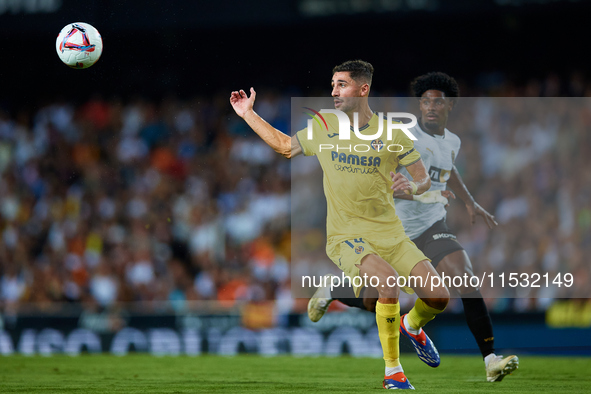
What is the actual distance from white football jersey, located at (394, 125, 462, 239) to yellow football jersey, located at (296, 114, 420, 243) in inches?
24.4

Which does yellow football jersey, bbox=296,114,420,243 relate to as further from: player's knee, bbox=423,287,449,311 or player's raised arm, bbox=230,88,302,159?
player's knee, bbox=423,287,449,311

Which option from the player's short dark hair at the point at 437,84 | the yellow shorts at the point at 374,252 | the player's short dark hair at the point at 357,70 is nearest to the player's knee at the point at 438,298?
the yellow shorts at the point at 374,252

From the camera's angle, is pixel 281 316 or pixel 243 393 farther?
Answer: pixel 281 316

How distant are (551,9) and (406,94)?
3083mm

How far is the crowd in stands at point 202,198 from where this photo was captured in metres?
12.6

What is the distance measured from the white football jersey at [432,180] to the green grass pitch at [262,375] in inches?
58.8

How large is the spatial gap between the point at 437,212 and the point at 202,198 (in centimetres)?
751

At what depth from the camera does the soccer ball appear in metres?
8.06

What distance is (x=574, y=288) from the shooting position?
38.5ft

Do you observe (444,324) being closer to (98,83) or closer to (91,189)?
(91,189)

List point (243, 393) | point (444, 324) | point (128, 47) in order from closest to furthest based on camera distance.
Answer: point (243, 393), point (444, 324), point (128, 47)

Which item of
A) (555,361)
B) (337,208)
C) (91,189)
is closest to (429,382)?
(337,208)

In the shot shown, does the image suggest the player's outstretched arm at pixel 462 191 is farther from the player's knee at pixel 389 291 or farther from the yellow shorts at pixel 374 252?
the player's knee at pixel 389 291

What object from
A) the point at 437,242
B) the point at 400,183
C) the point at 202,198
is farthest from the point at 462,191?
the point at 202,198
